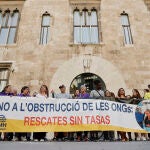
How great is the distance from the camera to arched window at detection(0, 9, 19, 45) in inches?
540

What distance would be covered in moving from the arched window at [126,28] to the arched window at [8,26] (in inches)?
247

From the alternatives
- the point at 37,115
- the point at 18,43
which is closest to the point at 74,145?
the point at 37,115

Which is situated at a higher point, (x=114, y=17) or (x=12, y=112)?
(x=114, y=17)

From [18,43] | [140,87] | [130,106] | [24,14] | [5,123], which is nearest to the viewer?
[5,123]

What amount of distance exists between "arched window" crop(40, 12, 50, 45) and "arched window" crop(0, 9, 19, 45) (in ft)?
5.14

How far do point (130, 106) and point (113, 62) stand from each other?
478 cm

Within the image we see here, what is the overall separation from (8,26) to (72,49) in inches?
165

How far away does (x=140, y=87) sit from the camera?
1213 cm

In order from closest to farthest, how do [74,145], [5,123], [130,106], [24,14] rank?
[74,145]
[5,123]
[130,106]
[24,14]

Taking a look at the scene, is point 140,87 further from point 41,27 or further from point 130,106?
point 41,27

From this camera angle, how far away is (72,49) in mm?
13062

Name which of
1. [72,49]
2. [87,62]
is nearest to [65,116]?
[87,62]

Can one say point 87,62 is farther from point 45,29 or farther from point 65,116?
point 65,116

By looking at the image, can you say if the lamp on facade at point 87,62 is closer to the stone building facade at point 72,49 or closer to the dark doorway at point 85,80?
the stone building facade at point 72,49
